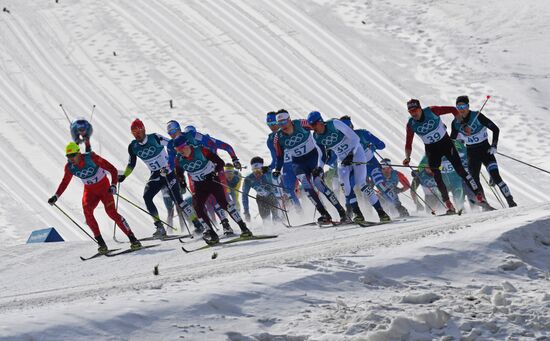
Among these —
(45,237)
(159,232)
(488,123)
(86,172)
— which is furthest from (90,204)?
(488,123)

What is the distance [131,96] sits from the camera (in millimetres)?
28297

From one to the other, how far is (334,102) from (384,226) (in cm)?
1276

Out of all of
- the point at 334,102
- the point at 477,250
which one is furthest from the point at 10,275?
the point at 334,102

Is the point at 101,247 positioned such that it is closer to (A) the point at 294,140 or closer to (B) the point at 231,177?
(A) the point at 294,140

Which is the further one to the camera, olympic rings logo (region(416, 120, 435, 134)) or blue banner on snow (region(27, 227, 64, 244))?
blue banner on snow (region(27, 227, 64, 244))

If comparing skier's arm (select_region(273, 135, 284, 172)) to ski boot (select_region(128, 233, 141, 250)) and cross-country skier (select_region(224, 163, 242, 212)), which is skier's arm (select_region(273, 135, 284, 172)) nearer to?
ski boot (select_region(128, 233, 141, 250))

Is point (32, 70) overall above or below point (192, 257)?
above

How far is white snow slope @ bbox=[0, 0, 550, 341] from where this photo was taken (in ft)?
23.4

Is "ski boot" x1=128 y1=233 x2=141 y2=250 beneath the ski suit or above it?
beneath

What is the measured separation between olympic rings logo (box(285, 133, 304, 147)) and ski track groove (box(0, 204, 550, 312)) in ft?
6.44

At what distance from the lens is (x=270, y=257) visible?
10445mm

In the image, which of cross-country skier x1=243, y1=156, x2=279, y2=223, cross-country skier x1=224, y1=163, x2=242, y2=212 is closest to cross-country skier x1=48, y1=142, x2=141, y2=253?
cross-country skier x1=243, y1=156, x2=279, y2=223

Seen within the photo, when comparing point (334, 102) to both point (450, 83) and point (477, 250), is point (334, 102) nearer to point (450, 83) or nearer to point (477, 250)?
point (450, 83)

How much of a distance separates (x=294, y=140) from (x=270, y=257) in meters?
4.23
